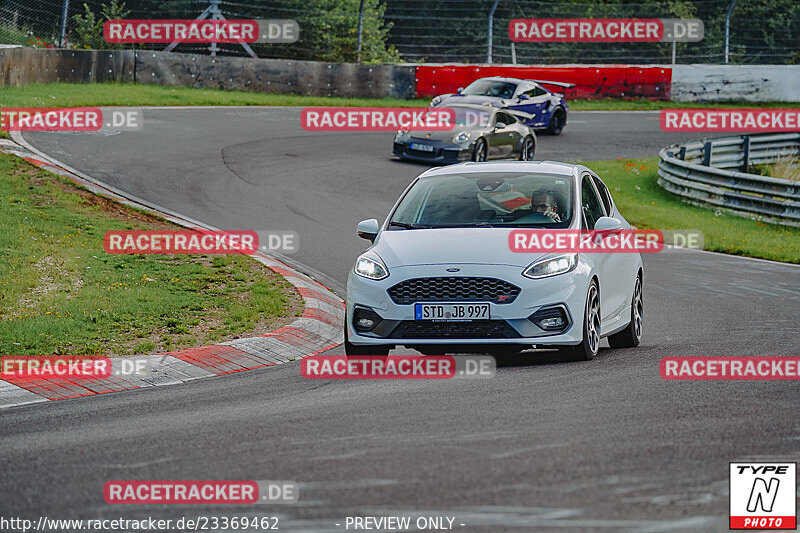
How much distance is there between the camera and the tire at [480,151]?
78.2 ft

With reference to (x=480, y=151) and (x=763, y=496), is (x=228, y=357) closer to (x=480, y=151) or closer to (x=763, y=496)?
(x=763, y=496)

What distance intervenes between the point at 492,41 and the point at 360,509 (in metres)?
31.3

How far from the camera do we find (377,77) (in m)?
33.4

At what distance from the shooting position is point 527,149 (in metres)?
26.1

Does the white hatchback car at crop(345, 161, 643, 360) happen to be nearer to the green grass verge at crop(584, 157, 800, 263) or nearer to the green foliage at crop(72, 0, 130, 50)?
the green grass verge at crop(584, 157, 800, 263)

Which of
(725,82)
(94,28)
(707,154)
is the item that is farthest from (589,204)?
(725,82)

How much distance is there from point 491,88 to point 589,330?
21759mm

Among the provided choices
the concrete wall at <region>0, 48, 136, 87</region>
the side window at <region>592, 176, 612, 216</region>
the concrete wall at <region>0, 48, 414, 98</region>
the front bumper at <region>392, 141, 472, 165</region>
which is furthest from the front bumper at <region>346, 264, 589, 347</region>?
the concrete wall at <region>0, 48, 414, 98</region>

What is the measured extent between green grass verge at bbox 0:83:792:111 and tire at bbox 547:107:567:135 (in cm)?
386

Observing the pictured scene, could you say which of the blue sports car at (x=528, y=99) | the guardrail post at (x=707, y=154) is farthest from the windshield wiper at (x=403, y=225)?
the blue sports car at (x=528, y=99)

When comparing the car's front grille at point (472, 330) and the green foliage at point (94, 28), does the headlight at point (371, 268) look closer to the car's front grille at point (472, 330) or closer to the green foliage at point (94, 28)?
the car's front grille at point (472, 330)

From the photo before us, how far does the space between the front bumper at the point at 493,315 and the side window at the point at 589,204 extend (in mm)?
1186

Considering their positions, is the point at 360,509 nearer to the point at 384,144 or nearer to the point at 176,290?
the point at 176,290

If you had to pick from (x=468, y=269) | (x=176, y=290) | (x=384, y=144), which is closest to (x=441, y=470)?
(x=468, y=269)
